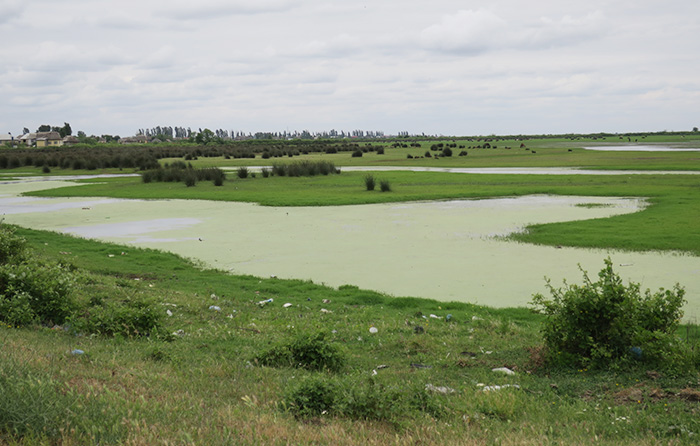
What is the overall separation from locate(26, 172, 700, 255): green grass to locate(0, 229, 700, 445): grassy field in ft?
30.8

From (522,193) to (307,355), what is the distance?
27.8 metres

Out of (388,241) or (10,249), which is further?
(388,241)

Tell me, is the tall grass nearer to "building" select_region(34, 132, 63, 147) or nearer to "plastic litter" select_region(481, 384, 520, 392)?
"plastic litter" select_region(481, 384, 520, 392)

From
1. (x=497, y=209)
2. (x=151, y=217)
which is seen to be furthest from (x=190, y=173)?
(x=497, y=209)

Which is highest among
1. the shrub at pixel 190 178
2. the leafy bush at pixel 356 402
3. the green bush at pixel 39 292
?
the shrub at pixel 190 178

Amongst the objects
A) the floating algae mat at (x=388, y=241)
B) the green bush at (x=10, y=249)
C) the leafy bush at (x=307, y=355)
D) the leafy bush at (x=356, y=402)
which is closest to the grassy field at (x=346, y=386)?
the leafy bush at (x=356, y=402)

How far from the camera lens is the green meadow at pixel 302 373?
4.82m

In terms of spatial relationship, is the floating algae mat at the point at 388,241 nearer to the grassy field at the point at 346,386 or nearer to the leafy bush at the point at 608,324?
the grassy field at the point at 346,386

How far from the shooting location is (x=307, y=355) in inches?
308

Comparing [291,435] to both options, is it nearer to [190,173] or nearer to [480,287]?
[480,287]

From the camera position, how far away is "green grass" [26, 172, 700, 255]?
63.1ft

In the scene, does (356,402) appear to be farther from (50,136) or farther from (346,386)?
(50,136)

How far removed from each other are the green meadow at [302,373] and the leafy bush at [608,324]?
123 mm

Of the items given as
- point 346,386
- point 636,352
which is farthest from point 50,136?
point 636,352
